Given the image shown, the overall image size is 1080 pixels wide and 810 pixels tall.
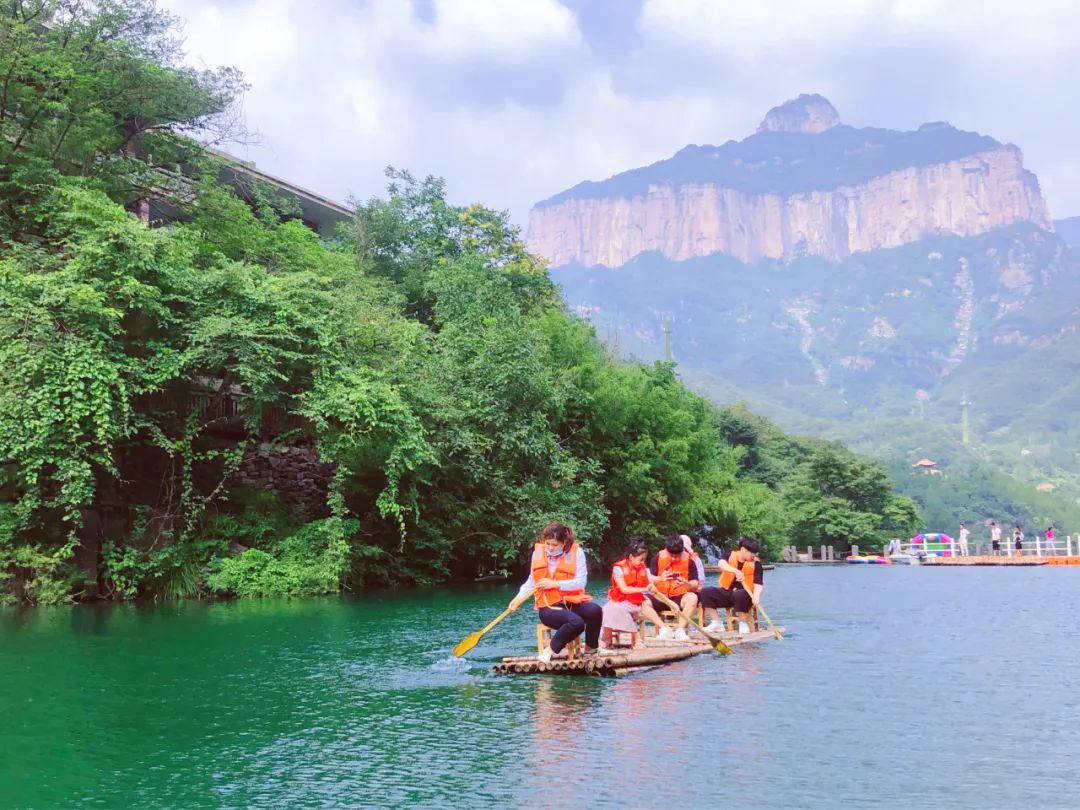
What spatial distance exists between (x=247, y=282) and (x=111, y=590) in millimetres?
6639

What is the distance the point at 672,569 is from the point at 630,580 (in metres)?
1.88

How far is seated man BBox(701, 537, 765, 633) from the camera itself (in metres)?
15.6

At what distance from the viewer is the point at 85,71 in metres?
24.3

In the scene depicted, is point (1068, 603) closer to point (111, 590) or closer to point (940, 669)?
point (940, 669)

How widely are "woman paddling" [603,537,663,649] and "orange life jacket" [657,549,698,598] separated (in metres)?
1.47

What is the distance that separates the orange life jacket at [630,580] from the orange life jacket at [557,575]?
1061 mm

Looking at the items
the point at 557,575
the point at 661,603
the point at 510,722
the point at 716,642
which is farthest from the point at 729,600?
the point at 510,722

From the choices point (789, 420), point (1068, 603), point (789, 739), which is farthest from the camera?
point (789, 420)

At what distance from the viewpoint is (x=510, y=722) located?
9.46 m

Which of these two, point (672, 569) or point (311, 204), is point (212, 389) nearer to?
point (672, 569)

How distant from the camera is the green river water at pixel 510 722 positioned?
7293 mm

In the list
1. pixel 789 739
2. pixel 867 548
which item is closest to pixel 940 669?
pixel 789 739

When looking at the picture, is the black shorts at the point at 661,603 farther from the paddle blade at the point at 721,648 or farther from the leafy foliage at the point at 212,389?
the leafy foliage at the point at 212,389

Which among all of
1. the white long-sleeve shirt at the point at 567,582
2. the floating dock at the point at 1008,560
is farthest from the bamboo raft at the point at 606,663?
the floating dock at the point at 1008,560
